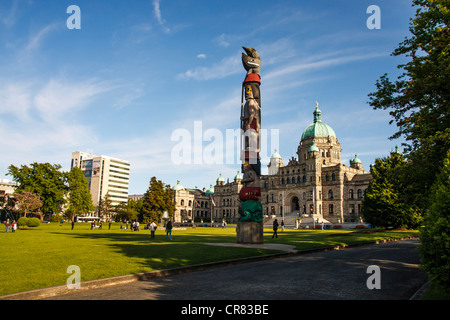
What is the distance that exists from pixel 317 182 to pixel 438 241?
7734cm

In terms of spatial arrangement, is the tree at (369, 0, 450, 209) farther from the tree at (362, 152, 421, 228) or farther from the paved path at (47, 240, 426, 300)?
the tree at (362, 152, 421, 228)

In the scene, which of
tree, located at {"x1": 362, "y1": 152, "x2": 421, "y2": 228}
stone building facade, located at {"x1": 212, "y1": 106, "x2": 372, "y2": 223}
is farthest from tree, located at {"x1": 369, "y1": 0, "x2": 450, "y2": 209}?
stone building facade, located at {"x1": 212, "y1": 106, "x2": 372, "y2": 223}

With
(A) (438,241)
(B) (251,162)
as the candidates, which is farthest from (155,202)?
(A) (438,241)

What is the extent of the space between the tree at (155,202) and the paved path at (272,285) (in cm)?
4836

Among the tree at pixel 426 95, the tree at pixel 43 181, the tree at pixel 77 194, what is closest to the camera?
the tree at pixel 426 95

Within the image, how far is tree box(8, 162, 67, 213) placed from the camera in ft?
219

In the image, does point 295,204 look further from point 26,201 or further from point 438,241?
point 438,241

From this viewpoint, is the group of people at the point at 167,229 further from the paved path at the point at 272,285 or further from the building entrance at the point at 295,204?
the building entrance at the point at 295,204

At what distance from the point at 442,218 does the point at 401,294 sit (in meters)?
2.65

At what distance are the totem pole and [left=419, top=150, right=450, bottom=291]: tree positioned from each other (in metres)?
14.5

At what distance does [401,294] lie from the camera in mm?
9008

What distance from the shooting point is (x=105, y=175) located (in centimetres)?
16525

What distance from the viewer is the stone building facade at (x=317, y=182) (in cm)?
7962

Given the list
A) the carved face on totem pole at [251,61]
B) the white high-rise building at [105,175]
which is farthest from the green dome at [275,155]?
the white high-rise building at [105,175]
